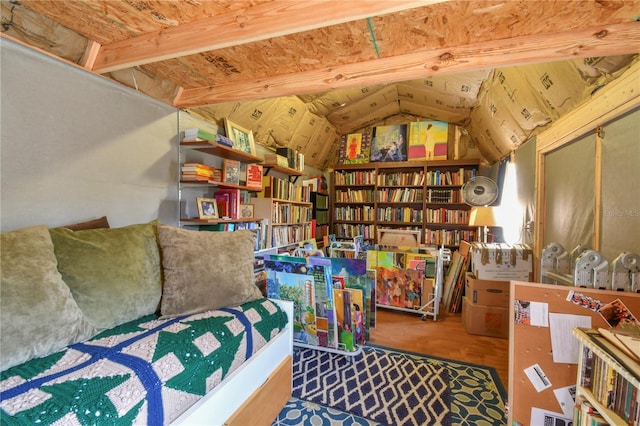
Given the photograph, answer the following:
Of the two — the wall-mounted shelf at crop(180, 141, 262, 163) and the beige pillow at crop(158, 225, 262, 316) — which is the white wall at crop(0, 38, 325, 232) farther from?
the beige pillow at crop(158, 225, 262, 316)

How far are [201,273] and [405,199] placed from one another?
3.60 m

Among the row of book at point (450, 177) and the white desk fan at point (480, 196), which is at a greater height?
the row of book at point (450, 177)

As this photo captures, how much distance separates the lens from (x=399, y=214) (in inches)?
175

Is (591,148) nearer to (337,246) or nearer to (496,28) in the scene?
(496,28)

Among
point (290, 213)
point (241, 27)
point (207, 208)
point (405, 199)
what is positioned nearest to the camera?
point (241, 27)

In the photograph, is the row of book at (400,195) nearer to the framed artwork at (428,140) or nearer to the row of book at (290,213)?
the framed artwork at (428,140)

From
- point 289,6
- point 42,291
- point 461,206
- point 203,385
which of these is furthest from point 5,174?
point 461,206

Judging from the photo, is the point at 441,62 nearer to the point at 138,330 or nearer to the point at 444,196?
the point at 138,330

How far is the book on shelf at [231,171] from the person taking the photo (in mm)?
2385

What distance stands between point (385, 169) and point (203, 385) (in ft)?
13.5

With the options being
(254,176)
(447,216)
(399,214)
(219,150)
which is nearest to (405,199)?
(399,214)

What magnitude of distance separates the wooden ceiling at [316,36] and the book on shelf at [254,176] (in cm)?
93

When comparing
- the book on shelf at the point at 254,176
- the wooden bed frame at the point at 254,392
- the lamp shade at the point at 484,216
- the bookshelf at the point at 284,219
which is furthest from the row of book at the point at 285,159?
the lamp shade at the point at 484,216

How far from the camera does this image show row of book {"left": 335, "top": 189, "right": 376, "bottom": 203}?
466cm
